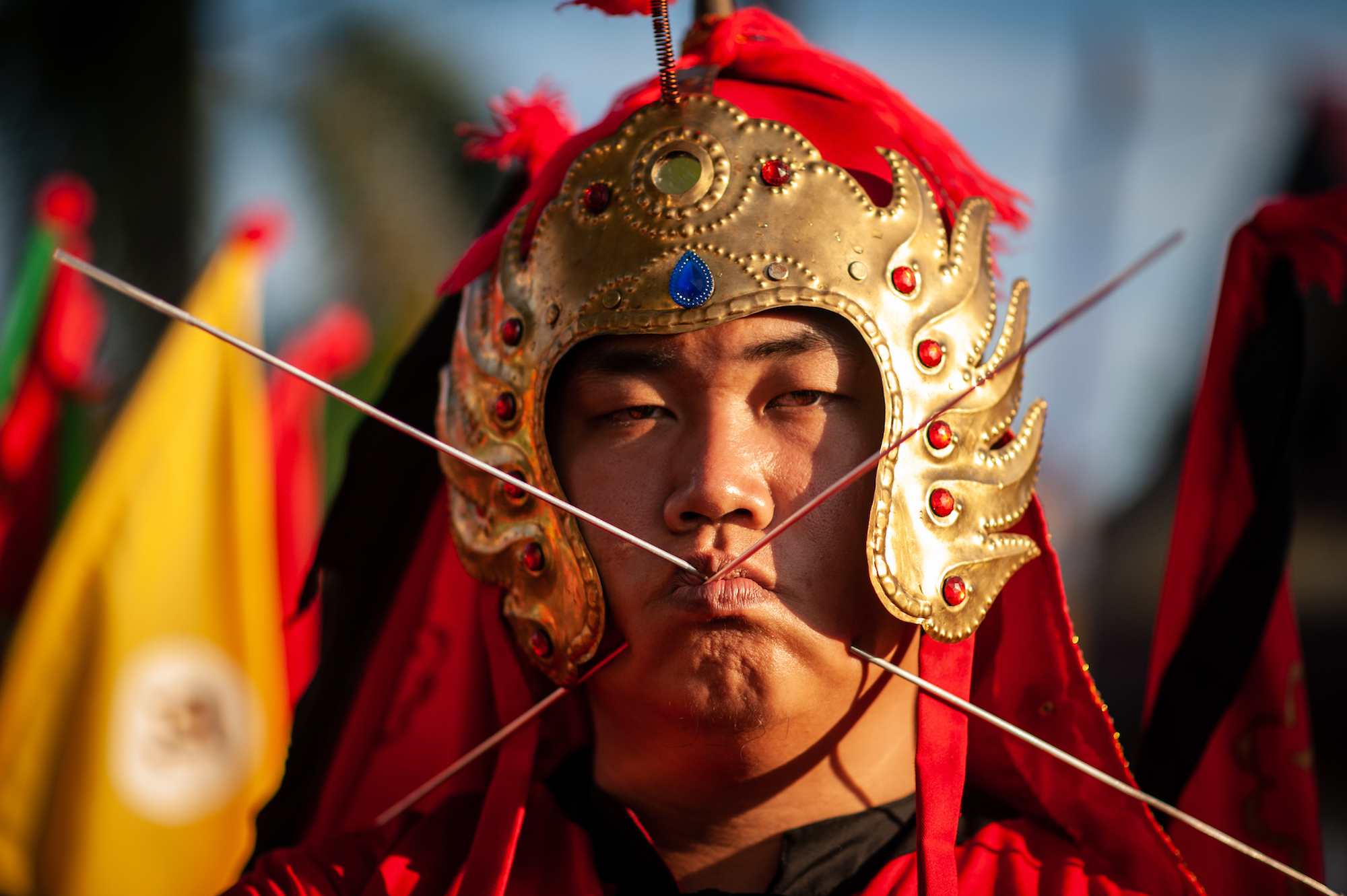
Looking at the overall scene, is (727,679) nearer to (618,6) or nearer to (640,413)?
(640,413)

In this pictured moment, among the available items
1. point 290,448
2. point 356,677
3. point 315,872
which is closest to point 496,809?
point 315,872

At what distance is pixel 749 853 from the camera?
186cm

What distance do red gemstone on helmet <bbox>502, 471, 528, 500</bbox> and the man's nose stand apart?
28 cm

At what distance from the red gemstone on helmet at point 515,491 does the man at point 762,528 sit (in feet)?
0.04

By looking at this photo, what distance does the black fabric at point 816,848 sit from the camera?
1.82 meters

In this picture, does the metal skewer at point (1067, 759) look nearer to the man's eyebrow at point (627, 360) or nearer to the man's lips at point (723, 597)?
the man's lips at point (723, 597)

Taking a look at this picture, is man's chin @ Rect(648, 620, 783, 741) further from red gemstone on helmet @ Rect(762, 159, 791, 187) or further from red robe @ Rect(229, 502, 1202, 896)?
red gemstone on helmet @ Rect(762, 159, 791, 187)

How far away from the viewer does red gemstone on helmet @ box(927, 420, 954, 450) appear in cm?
180

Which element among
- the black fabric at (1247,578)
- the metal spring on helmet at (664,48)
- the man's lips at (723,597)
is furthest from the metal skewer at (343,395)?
the black fabric at (1247,578)

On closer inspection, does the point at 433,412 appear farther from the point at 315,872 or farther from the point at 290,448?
the point at 290,448

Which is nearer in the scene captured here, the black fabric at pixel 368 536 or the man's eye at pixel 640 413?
the man's eye at pixel 640 413

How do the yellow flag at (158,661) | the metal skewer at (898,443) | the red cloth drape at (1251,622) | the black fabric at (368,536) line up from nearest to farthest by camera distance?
1. the metal skewer at (898,443)
2. the red cloth drape at (1251,622)
3. the black fabric at (368,536)
4. the yellow flag at (158,661)

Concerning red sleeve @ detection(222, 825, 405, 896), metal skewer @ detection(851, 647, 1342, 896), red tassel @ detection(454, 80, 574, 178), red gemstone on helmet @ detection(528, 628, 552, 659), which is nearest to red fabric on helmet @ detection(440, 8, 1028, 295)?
red tassel @ detection(454, 80, 574, 178)

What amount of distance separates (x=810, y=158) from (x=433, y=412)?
92 centimetres
